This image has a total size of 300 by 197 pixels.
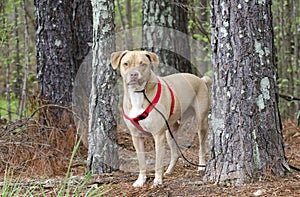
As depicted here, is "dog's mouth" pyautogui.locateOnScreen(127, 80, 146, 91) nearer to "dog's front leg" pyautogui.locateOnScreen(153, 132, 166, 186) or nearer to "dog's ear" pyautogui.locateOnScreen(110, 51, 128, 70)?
"dog's ear" pyautogui.locateOnScreen(110, 51, 128, 70)

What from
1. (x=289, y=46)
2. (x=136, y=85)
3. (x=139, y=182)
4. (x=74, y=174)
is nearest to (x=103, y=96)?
(x=136, y=85)

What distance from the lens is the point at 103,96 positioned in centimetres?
527

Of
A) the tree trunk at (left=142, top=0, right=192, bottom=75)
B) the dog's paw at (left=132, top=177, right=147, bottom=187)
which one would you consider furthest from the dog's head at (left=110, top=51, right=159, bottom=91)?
the tree trunk at (left=142, top=0, right=192, bottom=75)

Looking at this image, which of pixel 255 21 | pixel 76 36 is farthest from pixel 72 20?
pixel 255 21

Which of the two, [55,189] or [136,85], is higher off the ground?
[136,85]

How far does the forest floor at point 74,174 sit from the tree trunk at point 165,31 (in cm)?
151

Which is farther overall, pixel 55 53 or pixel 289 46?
pixel 289 46

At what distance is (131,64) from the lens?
4867mm

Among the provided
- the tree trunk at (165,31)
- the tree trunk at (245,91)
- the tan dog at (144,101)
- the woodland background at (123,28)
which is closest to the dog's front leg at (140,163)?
the tan dog at (144,101)

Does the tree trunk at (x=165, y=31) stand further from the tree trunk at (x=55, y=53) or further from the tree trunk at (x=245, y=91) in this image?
the tree trunk at (x=245, y=91)

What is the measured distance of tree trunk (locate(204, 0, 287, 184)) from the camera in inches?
166

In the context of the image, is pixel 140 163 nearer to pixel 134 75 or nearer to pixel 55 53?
pixel 134 75

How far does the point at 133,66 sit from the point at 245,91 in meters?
1.22

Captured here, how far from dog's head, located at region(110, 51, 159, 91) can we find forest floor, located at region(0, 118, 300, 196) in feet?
3.43
